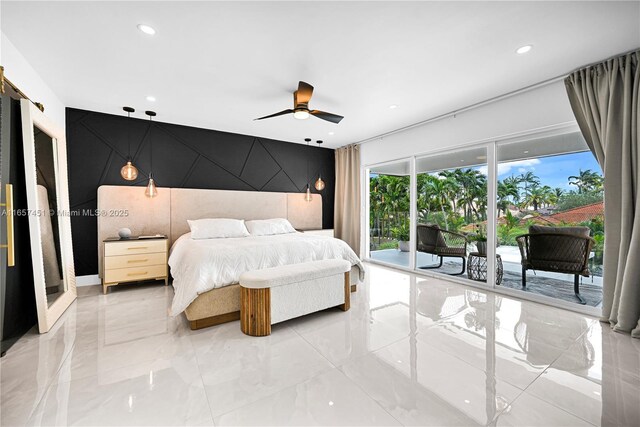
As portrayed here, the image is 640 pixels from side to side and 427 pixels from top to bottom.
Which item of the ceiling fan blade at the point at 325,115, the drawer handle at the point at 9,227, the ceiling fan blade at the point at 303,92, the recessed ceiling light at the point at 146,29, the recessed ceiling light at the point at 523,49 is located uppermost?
the recessed ceiling light at the point at 146,29

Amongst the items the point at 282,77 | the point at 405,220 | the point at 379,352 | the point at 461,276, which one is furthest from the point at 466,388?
the point at 405,220

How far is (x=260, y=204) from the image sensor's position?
5199 millimetres

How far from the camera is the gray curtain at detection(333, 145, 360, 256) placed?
5754 millimetres

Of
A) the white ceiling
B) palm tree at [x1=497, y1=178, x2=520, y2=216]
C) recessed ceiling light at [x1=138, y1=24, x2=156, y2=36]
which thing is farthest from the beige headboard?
palm tree at [x1=497, y1=178, x2=520, y2=216]

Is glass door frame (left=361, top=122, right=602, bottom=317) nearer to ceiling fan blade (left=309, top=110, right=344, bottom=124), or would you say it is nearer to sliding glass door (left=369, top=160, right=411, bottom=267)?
sliding glass door (left=369, top=160, right=411, bottom=267)

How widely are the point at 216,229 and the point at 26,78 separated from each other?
98.8 inches

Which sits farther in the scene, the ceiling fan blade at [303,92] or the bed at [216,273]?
the ceiling fan blade at [303,92]

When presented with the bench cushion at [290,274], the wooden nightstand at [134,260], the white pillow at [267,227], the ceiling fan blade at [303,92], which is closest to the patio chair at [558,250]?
the bench cushion at [290,274]

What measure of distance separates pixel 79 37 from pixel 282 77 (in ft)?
5.72

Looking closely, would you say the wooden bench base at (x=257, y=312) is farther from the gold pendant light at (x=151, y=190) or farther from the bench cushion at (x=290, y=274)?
the gold pendant light at (x=151, y=190)

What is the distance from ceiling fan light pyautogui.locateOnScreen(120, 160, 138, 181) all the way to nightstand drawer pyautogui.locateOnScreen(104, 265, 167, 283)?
4.51 feet

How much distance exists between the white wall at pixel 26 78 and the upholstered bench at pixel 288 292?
2.72 meters

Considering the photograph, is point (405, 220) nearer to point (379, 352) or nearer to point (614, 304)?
point (614, 304)

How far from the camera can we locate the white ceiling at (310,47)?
1.94m
